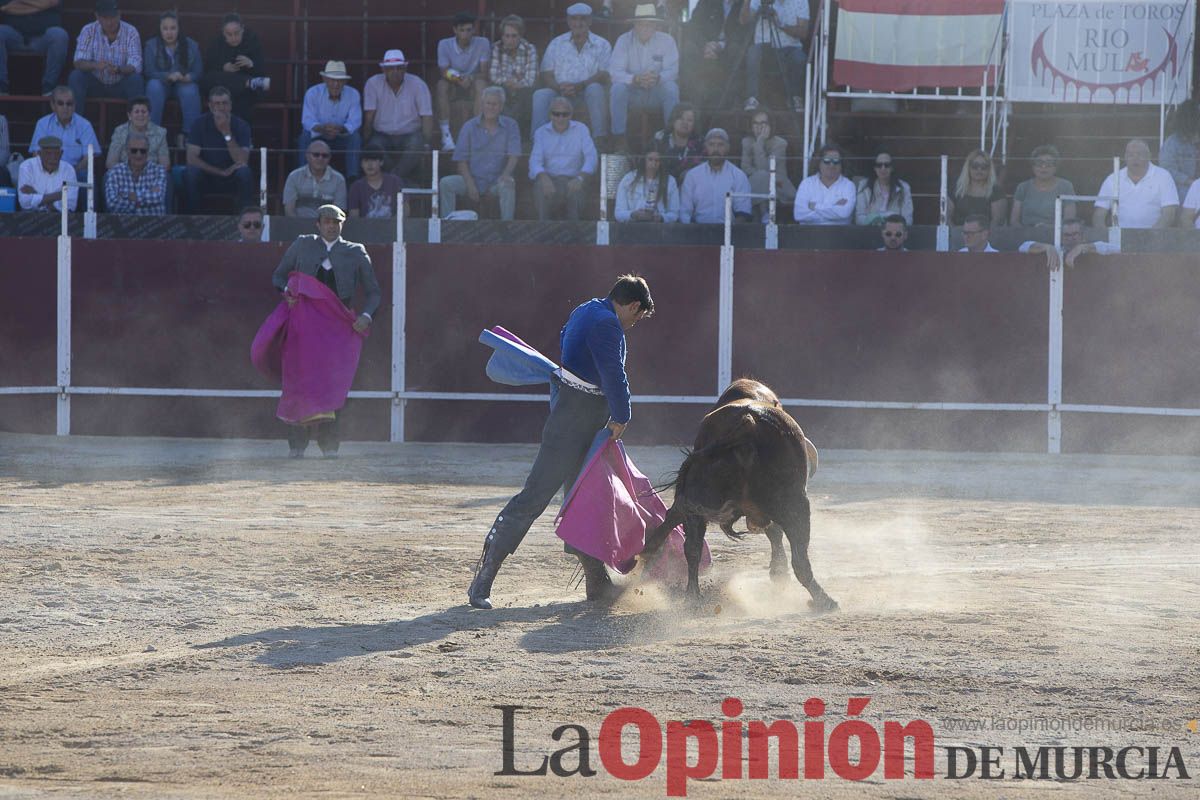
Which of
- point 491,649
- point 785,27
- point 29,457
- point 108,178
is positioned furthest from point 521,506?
point 785,27

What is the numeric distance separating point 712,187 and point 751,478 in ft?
23.5

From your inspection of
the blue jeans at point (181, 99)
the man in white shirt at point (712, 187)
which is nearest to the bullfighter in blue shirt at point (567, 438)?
the man in white shirt at point (712, 187)

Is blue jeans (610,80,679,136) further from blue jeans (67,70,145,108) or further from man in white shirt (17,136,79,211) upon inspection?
→ man in white shirt (17,136,79,211)

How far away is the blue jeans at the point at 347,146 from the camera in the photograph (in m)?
14.0

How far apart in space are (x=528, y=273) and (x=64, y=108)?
4.27 meters

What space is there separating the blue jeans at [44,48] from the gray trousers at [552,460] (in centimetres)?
981

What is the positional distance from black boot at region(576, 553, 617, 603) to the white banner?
8663 mm

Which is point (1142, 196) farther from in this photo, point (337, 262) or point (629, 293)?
point (629, 293)

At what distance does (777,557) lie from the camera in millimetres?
7055

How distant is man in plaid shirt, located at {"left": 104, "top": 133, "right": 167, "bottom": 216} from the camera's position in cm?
1352

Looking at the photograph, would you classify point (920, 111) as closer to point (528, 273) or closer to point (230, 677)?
point (528, 273)

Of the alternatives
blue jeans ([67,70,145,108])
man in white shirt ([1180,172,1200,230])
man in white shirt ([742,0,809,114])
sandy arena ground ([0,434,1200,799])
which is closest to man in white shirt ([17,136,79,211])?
blue jeans ([67,70,145,108])

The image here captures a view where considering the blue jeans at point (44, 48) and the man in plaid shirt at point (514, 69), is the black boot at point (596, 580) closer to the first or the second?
the man in plaid shirt at point (514, 69)

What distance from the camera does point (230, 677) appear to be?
214 inches
